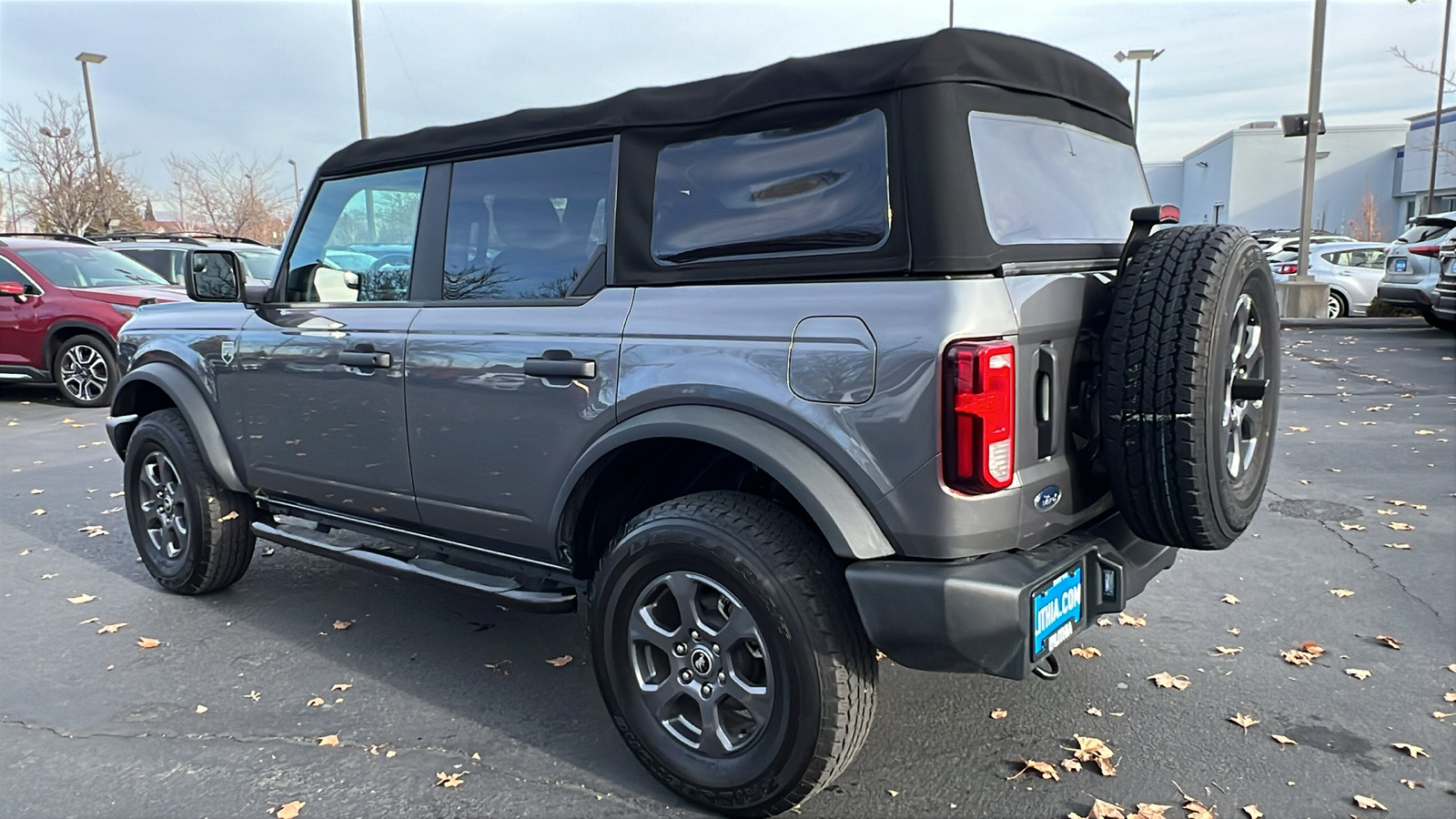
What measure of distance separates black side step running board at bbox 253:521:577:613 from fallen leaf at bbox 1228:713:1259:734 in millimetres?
2227

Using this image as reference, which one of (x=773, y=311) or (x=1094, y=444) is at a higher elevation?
(x=773, y=311)

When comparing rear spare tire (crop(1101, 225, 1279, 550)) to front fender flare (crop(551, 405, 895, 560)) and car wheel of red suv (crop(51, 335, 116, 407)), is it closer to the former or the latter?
front fender flare (crop(551, 405, 895, 560))

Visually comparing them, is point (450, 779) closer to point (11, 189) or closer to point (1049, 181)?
point (1049, 181)

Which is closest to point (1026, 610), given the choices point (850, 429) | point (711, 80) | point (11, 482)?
point (850, 429)

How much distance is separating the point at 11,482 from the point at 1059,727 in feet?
24.5

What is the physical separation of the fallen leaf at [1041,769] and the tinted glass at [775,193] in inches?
66.2

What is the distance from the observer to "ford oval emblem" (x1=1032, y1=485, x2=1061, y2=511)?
8.81 feet

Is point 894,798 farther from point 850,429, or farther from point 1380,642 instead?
point 1380,642

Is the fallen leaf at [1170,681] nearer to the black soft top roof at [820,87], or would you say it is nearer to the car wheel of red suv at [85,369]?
the black soft top roof at [820,87]

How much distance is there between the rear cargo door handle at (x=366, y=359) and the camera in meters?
3.72

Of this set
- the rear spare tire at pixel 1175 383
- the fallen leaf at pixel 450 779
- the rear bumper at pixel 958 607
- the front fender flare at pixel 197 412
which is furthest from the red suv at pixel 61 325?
the rear spare tire at pixel 1175 383

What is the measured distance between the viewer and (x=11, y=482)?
7.40 m

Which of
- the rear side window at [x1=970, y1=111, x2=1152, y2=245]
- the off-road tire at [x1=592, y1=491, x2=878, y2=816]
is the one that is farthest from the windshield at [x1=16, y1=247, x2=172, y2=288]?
the rear side window at [x1=970, y1=111, x2=1152, y2=245]

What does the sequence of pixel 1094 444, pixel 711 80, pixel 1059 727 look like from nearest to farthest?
pixel 1094 444, pixel 711 80, pixel 1059 727
